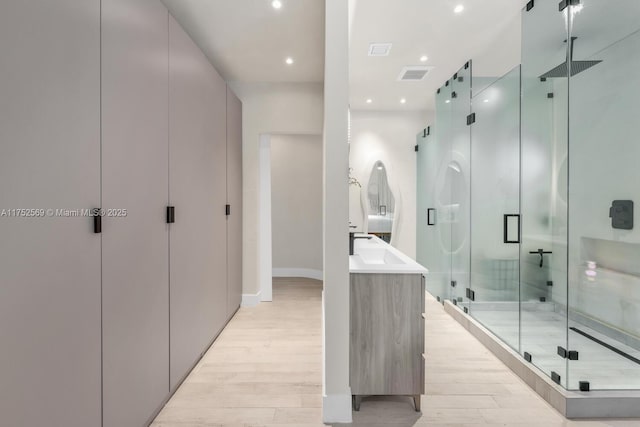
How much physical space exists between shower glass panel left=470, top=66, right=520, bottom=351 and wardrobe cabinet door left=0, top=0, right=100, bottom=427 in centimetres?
275

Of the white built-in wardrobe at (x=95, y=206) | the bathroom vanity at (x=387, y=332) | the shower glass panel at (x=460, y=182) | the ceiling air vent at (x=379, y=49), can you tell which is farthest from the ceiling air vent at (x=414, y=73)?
the bathroom vanity at (x=387, y=332)

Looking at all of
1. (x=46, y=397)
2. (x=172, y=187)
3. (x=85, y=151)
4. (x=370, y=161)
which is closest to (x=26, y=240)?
(x=85, y=151)

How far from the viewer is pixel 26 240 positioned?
1158 millimetres

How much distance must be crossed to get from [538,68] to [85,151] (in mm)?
2725

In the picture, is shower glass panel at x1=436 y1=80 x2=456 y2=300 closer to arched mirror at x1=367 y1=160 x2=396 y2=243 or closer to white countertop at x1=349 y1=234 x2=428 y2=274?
Answer: arched mirror at x1=367 y1=160 x2=396 y2=243

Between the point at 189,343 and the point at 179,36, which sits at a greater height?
the point at 179,36

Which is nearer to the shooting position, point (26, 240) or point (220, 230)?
point (26, 240)

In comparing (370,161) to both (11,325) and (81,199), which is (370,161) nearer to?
(81,199)

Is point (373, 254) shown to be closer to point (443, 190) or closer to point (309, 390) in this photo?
point (309, 390)

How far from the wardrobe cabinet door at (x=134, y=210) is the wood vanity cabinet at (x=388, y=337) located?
3.71 ft

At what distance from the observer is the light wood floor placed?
201 cm

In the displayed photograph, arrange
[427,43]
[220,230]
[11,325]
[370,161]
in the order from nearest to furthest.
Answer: [11,325], [427,43], [220,230], [370,161]

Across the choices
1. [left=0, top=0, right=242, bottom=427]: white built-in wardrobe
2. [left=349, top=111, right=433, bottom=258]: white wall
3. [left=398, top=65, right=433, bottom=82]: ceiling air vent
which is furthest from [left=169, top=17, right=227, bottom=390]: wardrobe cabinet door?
[left=349, top=111, right=433, bottom=258]: white wall

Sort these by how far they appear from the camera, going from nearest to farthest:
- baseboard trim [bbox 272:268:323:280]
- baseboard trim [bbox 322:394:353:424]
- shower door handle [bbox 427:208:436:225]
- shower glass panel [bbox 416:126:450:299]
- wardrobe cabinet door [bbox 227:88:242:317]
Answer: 1. baseboard trim [bbox 322:394:353:424]
2. wardrobe cabinet door [bbox 227:88:242:317]
3. shower glass panel [bbox 416:126:450:299]
4. shower door handle [bbox 427:208:436:225]
5. baseboard trim [bbox 272:268:323:280]
